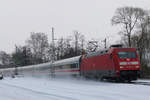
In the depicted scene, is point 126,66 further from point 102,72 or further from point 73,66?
point 73,66

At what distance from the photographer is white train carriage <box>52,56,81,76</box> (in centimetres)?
3416

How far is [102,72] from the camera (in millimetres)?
26125

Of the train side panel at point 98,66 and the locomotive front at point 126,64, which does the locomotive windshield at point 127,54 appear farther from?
the train side panel at point 98,66

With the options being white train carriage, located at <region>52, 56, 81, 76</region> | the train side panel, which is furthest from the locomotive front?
white train carriage, located at <region>52, 56, 81, 76</region>

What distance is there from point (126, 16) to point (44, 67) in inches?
729

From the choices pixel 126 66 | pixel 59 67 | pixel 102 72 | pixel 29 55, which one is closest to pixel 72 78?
pixel 59 67

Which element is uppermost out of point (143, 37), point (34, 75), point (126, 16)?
point (126, 16)

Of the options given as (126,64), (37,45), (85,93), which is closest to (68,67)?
(126,64)

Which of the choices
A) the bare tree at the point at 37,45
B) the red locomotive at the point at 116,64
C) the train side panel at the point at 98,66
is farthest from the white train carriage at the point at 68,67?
the bare tree at the point at 37,45

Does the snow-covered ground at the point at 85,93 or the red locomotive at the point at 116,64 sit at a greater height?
the red locomotive at the point at 116,64

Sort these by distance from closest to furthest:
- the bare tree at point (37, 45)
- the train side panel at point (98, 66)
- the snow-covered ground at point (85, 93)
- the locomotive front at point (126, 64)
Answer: the snow-covered ground at point (85, 93) → the locomotive front at point (126, 64) → the train side panel at point (98, 66) → the bare tree at point (37, 45)

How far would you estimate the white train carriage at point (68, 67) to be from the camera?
34.2 meters

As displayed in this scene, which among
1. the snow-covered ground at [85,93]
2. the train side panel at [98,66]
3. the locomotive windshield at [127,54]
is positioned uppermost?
the locomotive windshield at [127,54]

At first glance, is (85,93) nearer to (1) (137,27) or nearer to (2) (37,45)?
(1) (137,27)
